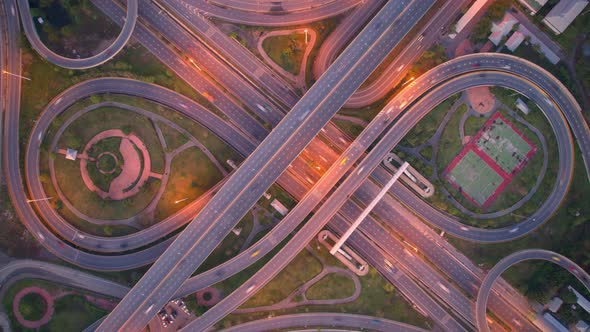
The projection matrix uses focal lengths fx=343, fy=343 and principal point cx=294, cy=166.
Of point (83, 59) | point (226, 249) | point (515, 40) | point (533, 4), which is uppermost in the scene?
point (533, 4)

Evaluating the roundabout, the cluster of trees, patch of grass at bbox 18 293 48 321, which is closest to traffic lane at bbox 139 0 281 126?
the cluster of trees


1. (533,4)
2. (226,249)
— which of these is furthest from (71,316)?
(533,4)

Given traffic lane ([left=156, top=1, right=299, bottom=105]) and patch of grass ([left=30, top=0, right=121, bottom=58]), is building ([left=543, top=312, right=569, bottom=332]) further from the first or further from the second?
patch of grass ([left=30, top=0, right=121, bottom=58])

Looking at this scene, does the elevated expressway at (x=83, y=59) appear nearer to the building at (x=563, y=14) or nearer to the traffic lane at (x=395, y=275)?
the traffic lane at (x=395, y=275)

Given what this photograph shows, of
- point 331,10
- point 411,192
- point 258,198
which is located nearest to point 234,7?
point 331,10

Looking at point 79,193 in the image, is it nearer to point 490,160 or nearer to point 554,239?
point 490,160

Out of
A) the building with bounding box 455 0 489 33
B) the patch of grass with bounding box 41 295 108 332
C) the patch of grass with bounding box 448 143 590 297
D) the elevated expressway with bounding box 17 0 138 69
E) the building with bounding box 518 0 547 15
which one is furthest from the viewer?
the patch of grass with bounding box 448 143 590 297

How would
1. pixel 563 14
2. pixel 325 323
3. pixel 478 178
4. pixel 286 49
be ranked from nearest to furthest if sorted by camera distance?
pixel 563 14, pixel 286 49, pixel 478 178, pixel 325 323
